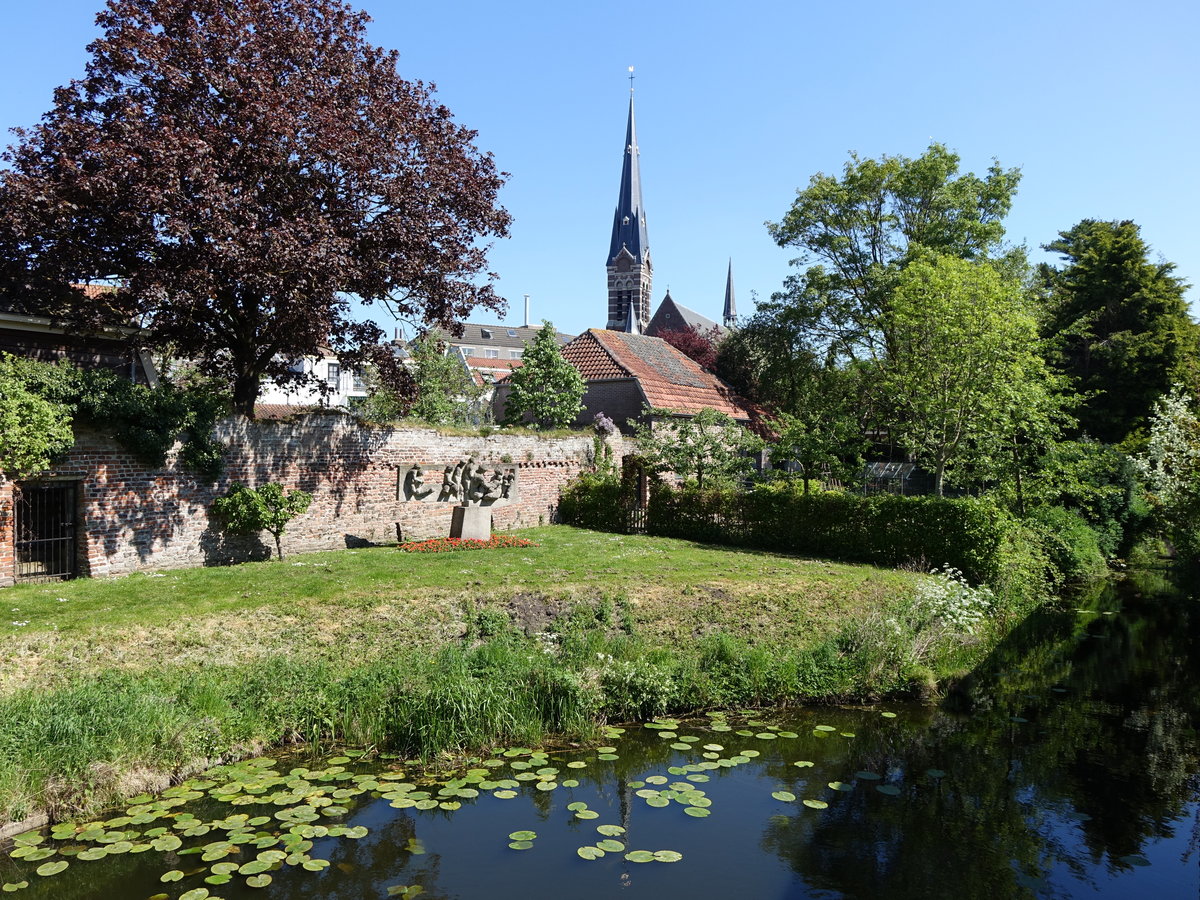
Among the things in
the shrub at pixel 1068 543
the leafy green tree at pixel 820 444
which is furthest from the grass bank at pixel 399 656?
the shrub at pixel 1068 543

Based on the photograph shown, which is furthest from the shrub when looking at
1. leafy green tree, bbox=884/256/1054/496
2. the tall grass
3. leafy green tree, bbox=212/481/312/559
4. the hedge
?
leafy green tree, bbox=212/481/312/559

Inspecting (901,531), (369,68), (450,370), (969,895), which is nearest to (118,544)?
(369,68)

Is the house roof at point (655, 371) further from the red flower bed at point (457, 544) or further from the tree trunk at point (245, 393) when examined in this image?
the tree trunk at point (245, 393)

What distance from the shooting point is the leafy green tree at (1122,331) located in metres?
28.4

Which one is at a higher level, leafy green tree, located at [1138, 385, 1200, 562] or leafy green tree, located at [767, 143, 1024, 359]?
leafy green tree, located at [767, 143, 1024, 359]

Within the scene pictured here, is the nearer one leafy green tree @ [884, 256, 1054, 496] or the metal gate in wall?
the metal gate in wall

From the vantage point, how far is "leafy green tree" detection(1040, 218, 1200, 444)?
2838 centimetres

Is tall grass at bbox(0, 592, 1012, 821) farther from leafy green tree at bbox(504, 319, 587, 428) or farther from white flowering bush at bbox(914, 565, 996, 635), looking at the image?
leafy green tree at bbox(504, 319, 587, 428)

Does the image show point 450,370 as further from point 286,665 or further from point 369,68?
point 286,665


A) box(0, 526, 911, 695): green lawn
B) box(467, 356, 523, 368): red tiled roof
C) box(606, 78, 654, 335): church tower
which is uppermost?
box(606, 78, 654, 335): church tower

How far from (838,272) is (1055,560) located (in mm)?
16794

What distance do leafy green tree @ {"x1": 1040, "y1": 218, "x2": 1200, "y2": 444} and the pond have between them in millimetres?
22535

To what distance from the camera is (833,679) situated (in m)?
10.9

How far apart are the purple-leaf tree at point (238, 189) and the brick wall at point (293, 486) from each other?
5.15ft
